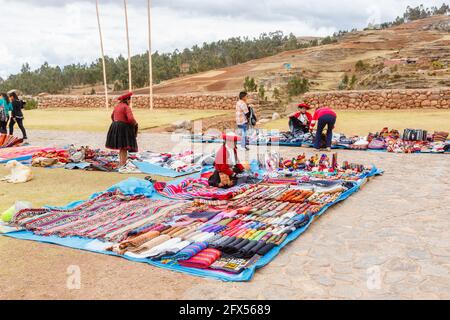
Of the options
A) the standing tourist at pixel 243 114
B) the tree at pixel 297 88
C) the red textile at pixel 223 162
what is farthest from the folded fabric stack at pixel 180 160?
the tree at pixel 297 88

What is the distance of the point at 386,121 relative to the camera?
16062 millimetres

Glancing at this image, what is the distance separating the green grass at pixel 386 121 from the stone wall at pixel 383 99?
804 millimetres

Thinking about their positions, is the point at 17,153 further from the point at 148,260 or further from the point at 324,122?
the point at 148,260

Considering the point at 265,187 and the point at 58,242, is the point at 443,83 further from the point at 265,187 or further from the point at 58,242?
the point at 58,242

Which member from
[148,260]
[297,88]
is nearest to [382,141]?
[148,260]

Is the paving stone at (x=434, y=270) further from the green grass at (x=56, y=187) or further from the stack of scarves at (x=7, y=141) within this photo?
the stack of scarves at (x=7, y=141)

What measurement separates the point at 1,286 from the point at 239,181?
430 cm

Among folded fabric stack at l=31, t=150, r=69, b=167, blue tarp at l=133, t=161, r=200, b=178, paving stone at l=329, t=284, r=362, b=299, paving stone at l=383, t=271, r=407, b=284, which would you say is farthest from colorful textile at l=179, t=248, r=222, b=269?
folded fabric stack at l=31, t=150, r=69, b=167

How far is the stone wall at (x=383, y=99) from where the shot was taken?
19016mm

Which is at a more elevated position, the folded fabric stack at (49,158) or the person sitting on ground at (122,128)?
the person sitting on ground at (122,128)

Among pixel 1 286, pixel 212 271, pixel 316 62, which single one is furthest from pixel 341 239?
pixel 316 62

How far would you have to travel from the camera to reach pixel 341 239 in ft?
15.6

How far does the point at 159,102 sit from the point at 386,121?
14.0m

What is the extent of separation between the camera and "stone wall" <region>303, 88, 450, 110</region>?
62.4 feet
